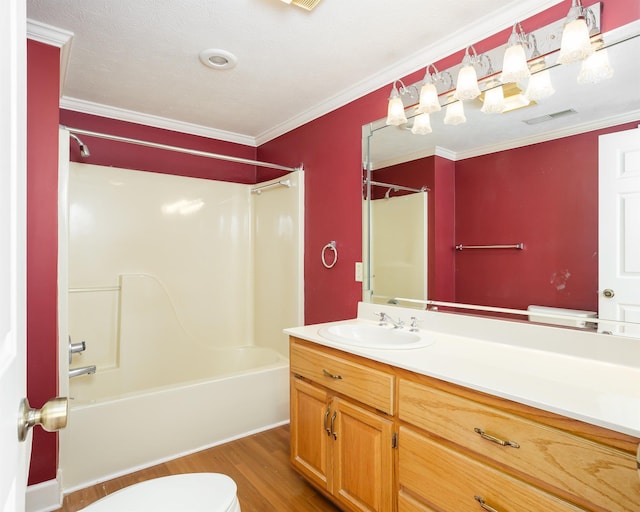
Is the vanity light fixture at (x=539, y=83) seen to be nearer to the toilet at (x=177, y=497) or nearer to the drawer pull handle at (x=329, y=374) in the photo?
the drawer pull handle at (x=329, y=374)

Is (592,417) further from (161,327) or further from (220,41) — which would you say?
(161,327)

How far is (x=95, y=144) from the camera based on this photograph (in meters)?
2.75

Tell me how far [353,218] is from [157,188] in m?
1.64

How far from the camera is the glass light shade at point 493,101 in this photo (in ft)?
5.52

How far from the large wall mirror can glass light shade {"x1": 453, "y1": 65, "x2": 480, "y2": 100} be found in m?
0.06

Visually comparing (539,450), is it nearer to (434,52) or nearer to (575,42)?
(575,42)

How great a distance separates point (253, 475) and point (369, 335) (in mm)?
1013

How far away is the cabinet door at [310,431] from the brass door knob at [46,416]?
1267mm

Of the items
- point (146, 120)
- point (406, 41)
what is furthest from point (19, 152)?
point (146, 120)

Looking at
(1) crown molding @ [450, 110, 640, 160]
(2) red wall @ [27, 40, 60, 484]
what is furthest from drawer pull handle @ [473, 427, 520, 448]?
(2) red wall @ [27, 40, 60, 484]

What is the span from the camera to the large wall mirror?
54.3 inches

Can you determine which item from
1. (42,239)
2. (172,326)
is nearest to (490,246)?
(42,239)

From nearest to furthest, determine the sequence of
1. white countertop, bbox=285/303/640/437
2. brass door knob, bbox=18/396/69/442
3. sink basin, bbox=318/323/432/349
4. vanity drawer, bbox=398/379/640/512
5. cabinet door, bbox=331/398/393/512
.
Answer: brass door knob, bbox=18/396/69/442 < vanity drawer, bbox=398/379/640/512 < white countertop, bbox=285/303/640/437 < cabinet door, bbox=331/398/393/512 < sink basin, bbox=318/323/432/349

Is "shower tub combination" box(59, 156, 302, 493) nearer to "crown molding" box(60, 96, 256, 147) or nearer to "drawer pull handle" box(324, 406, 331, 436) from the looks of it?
"crown molding" box(60, 96, 256, 147)
